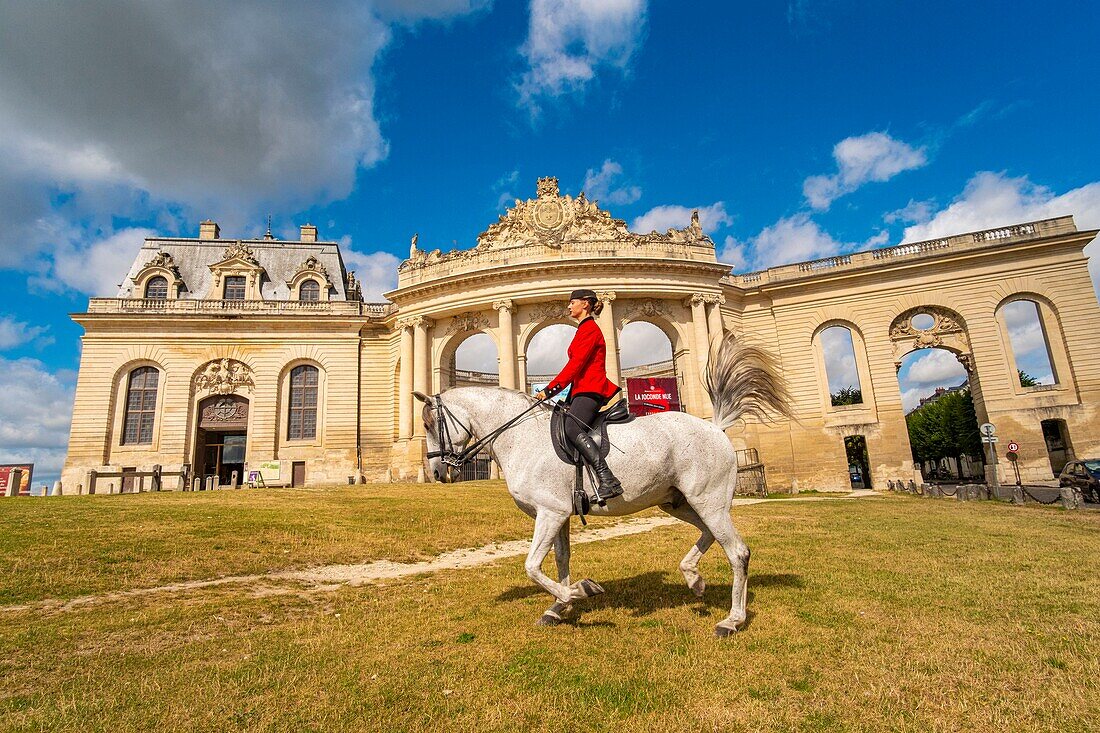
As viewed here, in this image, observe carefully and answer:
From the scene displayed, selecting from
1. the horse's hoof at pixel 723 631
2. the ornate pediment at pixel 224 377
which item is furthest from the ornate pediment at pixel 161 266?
the horse's hoof at pixel 723 631

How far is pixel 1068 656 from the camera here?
4328 mm

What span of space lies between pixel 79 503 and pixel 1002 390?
150 ft

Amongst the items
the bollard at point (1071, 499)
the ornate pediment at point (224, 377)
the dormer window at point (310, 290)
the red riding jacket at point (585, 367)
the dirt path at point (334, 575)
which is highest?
the dormer window at point (310, 290)

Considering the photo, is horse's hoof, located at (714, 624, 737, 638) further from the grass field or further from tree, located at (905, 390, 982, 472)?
tree, located at (905, 390, 982, 472)

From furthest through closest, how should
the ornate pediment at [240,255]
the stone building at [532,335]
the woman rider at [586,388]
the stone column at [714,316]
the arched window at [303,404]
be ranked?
the ornate pediment at [240,255]
the arched window at [303,404]
the stone column at [714,316]
the stone building at [532,335]
the woman rider at [586,388]

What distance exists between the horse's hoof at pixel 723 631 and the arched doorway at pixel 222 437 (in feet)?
132

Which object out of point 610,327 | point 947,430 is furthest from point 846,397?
point 610,327

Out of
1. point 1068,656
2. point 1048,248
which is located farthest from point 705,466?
point 1048,248

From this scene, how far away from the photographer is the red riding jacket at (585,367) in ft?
21.3

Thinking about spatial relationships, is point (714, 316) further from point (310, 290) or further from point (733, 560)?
point (733, 560)

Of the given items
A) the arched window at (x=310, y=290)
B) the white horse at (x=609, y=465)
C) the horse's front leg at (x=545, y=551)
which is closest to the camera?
the horse's front leg at (x=545, y=551)

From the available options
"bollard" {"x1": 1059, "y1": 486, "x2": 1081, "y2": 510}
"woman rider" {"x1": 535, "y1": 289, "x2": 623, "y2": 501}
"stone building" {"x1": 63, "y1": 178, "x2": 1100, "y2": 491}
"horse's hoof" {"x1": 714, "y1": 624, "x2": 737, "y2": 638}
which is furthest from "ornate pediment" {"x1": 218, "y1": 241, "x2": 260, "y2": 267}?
"bollard" {"x1": 1059, "y1": 486, "x2": 1081, "y2": 510}

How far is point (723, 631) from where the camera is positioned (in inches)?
210

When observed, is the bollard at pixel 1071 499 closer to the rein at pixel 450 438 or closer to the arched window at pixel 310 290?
the rein at pixel 450 438
